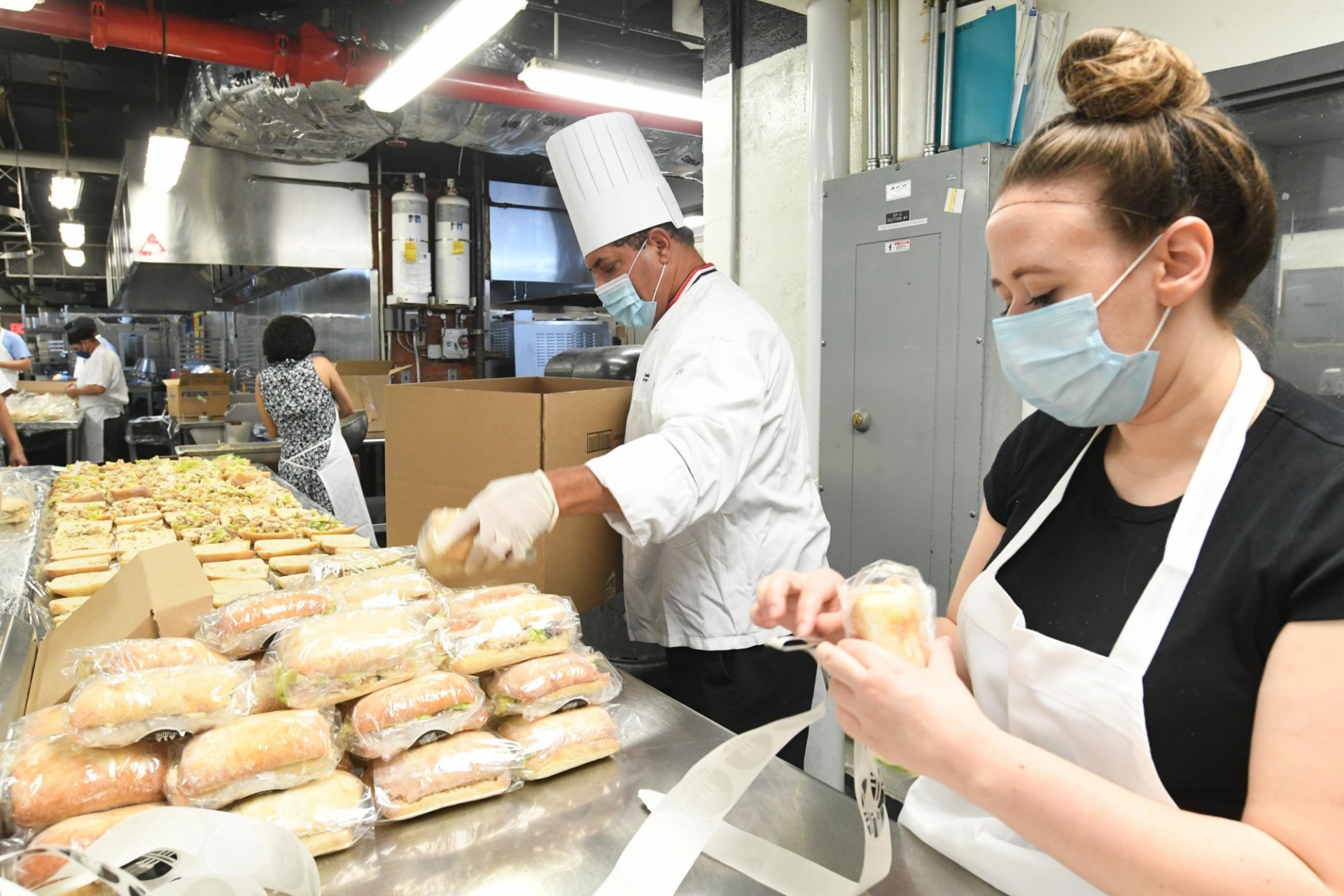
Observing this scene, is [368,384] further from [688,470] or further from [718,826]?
[718,826]

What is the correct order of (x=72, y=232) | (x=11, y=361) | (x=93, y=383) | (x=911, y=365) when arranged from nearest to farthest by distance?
(x=911, y=365)
(x=11, y=361)
(x=93, y=383)
(x=72, y=232)

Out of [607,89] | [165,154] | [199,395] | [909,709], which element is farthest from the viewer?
[199,395]

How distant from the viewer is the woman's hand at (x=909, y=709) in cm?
77

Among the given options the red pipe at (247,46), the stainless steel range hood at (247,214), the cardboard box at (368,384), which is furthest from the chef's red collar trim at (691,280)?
the stainless steel range hood at (247,214)

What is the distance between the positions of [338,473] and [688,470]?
3423mm

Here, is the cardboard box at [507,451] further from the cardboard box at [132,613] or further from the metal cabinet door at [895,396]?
the metal cabinet door at [895,396]

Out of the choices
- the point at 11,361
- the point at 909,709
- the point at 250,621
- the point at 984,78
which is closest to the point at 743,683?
the point at 250,621

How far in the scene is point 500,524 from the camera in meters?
1.36

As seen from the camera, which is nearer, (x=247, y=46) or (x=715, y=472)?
(x=715, y=472)

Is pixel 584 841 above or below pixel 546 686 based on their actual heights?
below

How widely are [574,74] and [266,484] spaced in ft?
7.58

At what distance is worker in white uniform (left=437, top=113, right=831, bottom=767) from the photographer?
1571 mm

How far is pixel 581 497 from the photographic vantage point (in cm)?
152

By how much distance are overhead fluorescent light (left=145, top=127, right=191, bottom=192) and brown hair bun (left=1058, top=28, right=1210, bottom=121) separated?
5.29m
